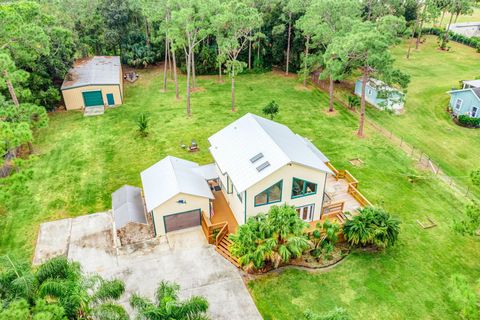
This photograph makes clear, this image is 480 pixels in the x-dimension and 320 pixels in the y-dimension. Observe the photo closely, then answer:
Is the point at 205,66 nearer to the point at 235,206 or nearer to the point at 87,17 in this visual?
the point at 87,17

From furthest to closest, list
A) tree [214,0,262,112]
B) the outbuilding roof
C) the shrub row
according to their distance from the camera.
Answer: the shrub row, the outbuilding roof, tree [214,0,262,112]

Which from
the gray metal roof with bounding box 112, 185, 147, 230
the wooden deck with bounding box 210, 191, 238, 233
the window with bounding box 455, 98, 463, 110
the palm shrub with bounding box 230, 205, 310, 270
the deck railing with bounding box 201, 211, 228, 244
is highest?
the palm shrub with bounding box 230, 205, 310, 270

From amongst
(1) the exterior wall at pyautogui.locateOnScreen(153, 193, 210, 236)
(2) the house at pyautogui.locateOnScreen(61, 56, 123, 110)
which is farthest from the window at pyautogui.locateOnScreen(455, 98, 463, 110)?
(2) the house at pyautogui.locateOnScreen(61, 56, 123, 110)

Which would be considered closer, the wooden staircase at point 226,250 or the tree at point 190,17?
the wooden staircase at point 226,250

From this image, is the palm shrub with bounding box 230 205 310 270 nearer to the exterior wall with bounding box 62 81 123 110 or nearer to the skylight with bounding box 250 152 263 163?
the skylight with bounding box 250 152 263 163

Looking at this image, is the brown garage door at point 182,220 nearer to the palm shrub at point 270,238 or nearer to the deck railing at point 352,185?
the palm shrub at point 270,238

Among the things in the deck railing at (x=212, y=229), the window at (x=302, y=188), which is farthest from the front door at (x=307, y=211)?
the deck railing at (x=212, y=229)

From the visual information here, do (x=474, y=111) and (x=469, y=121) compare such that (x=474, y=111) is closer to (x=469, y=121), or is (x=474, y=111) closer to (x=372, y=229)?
(x=469, y=121)
